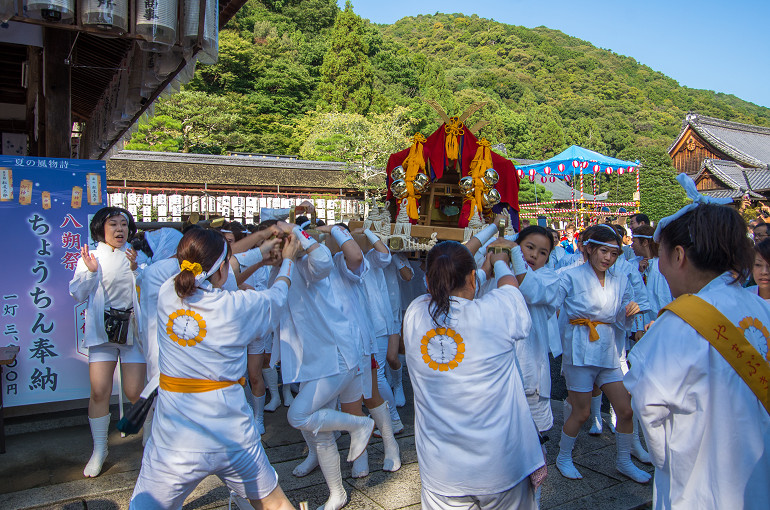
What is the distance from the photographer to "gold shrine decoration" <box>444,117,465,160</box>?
18.9ft

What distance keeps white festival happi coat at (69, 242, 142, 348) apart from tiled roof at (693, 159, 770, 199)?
3352 cm

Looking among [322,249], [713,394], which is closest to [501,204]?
[322,249]

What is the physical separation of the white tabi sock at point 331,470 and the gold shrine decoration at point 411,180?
2.49 m

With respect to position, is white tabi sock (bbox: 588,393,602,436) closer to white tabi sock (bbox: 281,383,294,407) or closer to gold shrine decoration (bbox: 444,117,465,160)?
gold shrine decoration (bbox: 444,117,465,160)

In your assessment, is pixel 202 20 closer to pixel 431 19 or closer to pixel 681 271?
pixel 681 271

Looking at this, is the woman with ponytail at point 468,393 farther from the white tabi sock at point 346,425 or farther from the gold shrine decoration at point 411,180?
the gold shrine decoration at point 411,180

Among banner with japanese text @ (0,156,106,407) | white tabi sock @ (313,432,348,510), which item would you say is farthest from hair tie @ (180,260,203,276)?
banner with japanese text @ (0,156,106,407)

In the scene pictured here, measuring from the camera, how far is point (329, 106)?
38781 mm

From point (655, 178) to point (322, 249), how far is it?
95.2 feet

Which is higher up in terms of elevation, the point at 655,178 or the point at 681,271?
the point at 655,178

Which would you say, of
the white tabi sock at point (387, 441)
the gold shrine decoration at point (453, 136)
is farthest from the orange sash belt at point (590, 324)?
the gold shrine decoration at point (453, 136)

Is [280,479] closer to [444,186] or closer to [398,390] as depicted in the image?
[398,390]

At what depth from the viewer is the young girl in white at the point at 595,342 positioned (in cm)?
441

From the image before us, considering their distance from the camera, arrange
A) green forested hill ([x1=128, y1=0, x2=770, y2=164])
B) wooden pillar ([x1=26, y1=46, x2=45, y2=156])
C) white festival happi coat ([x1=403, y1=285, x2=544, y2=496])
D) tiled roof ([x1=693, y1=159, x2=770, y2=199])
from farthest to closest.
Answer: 1. green forested hill ([x1=128, y1=0, x2=770, y2=164])
2. tiled roof ([x1=693, y1=159, x2=770, y2=199])
3. wooden pillar ([x1=26, y1=46, x2=45, y2=156])
4. white festival happi coat ([x1=403, y1=285, x2=544, y2=496])
